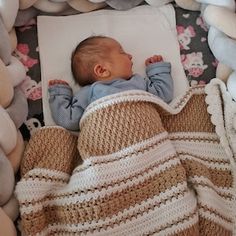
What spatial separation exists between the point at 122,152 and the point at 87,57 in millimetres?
272

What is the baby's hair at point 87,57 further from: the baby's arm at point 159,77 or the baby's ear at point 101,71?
the baby's arm at point 159,77

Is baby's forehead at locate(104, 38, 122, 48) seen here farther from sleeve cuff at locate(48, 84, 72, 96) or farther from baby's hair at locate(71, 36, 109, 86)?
sleeve cuff at locate(48, 84, 72, 96)

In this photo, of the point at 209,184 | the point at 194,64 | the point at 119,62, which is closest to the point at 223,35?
the point at 194,64

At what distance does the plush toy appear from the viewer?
3.86 feet

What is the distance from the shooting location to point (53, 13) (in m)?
1.37

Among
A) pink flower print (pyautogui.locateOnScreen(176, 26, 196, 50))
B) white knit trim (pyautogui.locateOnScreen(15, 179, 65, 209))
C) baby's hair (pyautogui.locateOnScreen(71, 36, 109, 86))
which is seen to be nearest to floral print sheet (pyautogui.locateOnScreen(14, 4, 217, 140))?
pink flower print (pyautogui.locateOnScreen(176, 26, 196, 50))

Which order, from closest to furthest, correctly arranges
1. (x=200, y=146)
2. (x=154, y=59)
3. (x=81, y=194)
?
(x=81, y=194)
(x=200, y=146)
(x=154, y=59)

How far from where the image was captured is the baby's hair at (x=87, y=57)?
1.22m

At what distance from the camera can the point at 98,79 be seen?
122cm

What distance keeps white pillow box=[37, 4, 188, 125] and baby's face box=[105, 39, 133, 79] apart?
0.23 ft

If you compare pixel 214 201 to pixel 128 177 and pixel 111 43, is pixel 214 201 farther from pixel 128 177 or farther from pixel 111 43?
pixel 111 43

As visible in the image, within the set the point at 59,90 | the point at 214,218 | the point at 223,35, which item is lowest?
the point at 214,218

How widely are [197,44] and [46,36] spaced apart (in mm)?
371

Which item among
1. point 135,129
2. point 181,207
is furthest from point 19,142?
point 181,207
